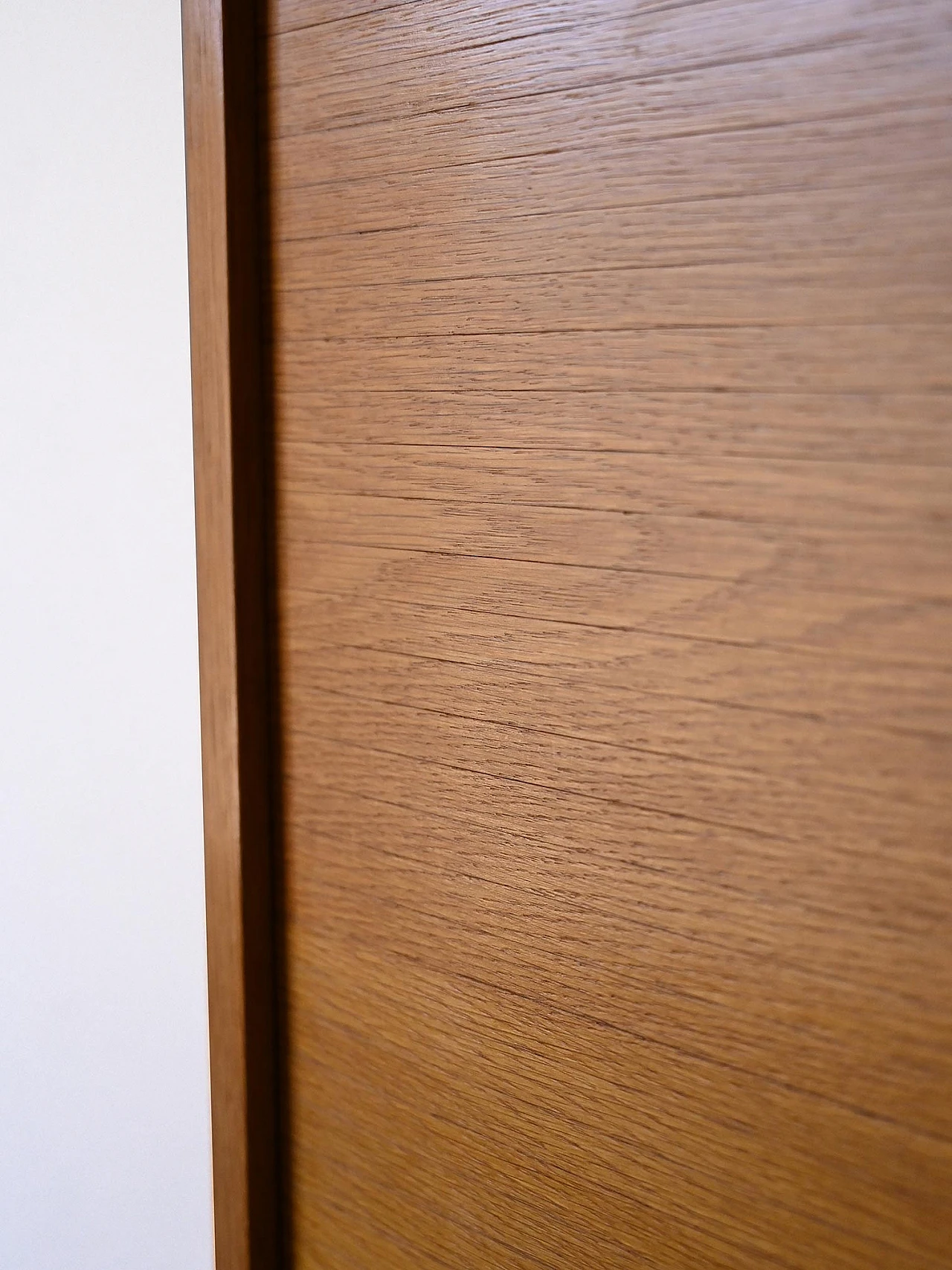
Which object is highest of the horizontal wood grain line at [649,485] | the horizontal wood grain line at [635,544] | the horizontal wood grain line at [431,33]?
the horizontal wood grain line at [431,33]

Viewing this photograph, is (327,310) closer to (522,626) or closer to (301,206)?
(301,206)

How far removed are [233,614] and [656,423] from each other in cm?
31

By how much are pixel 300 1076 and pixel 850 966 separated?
1.33 ft

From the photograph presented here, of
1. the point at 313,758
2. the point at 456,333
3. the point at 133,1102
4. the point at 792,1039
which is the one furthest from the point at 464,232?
the point at 133,1102

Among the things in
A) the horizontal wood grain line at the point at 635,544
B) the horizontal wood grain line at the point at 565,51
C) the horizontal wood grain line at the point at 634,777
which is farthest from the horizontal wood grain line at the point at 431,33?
the horizontal wood grain line at the point at 634,777

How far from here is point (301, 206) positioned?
62 centimetres

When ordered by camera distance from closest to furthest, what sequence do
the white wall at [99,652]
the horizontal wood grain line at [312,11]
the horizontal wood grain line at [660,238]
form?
the horizontal wood grain line at [660,238] → the horizontal wood grain line at [312,11] → the white wall at [99,652]

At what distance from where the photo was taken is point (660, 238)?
0.46m

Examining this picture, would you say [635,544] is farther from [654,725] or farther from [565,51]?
[565,51]

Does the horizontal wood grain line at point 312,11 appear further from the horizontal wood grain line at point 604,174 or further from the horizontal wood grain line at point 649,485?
the horizontal wood grain line at point 649,485

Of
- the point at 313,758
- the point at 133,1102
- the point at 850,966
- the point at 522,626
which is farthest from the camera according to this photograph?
the point at 133,1102

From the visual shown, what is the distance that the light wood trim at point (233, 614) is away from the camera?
627 millimetres

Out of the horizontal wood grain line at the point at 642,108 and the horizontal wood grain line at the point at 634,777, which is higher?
the horizontal wood grain line at the point at 642,108

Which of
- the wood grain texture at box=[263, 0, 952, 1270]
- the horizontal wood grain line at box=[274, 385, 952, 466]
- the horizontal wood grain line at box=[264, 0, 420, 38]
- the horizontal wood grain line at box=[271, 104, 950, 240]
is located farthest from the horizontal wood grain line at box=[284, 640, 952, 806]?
the horizontal wood grain line at box=[264, 0, 420, 38]
